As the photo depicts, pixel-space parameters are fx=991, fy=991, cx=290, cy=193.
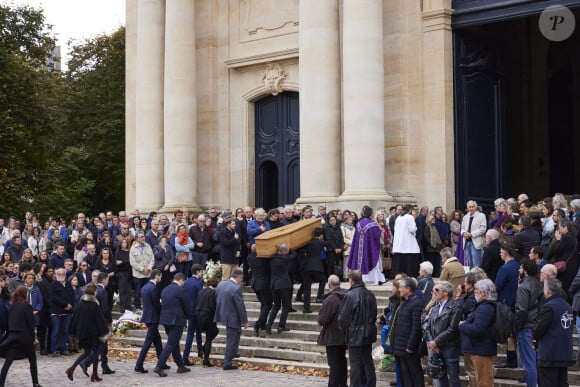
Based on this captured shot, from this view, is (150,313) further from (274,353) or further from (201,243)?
(201,243)

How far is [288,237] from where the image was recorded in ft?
61.0

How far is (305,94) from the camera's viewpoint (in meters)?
24.5

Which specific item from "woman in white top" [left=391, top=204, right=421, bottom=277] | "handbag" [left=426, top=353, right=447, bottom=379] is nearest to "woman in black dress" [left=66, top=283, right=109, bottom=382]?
"handbag" [left=426, top=353, right=447, bottom=379]

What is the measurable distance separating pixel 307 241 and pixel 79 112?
3022cm

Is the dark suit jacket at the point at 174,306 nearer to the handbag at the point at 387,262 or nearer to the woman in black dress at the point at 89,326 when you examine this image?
the woman in black dress at the point at 89,326

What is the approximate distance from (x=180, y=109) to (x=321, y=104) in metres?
5.19

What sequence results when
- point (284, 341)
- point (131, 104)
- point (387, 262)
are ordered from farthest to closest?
1. point (131, 104)
2. point (387, 262)
3. point (284, 341)

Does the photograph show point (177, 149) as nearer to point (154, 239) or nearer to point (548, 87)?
point (154, 239)

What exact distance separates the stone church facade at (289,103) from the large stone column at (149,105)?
31mm

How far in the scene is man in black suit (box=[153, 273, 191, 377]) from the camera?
53.9ft

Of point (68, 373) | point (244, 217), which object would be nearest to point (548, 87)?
point (244, 217)

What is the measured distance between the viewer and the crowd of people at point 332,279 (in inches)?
496

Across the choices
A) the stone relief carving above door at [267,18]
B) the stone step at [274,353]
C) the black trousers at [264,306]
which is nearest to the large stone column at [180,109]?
the stone relief carving above door at [267,18]

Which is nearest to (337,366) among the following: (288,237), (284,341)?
(284,341)
